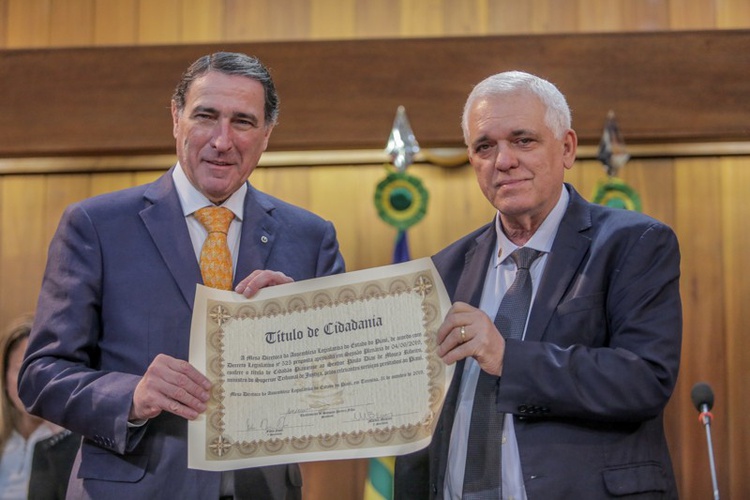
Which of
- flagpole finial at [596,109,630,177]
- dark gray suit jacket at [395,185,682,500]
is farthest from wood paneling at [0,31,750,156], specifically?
dark gray suit jacket at [395,185,682,500]

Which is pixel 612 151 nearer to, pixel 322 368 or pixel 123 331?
pixel 322 368

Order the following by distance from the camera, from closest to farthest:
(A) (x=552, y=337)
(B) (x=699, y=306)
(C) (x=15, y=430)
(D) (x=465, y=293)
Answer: (A) (x=552, y=337) < (D) (x=465, y=293) < (C) (x=15, y=430) < (B) (x=699, y=306)

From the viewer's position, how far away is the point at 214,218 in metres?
2.33

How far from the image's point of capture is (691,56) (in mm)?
4164

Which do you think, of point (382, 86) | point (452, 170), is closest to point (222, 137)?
point (382, 86)

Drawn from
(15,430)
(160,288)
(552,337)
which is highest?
(160,288)

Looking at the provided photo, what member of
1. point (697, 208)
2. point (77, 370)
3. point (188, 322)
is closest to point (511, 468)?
point (188, 322)

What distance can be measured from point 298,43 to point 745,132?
69.9 inches

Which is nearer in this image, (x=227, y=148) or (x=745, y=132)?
(x=227, y=148)

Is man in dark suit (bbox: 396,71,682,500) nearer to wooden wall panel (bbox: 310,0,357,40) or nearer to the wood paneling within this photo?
the wood paneling

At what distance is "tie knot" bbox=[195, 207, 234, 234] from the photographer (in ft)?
7.62

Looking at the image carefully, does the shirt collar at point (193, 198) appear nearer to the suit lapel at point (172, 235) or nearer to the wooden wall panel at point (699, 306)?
the suit lapel at point (172, 235)

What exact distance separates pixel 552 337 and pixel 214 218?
0.77m

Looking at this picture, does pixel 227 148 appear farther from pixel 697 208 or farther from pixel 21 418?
pixel 697 208
